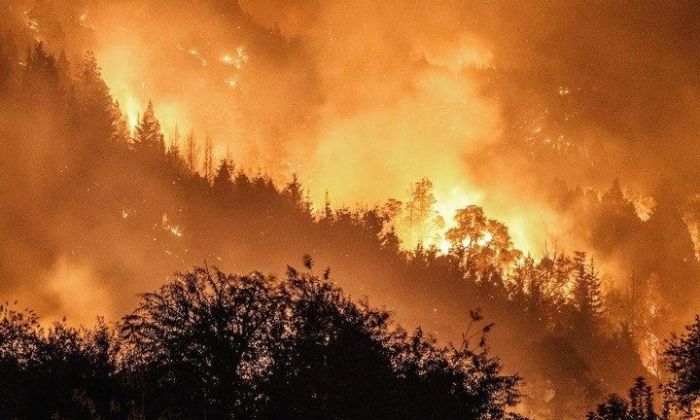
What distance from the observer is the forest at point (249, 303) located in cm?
2516

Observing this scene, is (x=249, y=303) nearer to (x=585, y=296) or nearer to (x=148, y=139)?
(x=148, y=139)

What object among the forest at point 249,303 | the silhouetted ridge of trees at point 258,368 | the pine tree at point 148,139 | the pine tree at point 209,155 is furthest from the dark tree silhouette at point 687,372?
the pine tree at point 209,155

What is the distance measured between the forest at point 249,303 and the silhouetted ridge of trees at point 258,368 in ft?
0.30

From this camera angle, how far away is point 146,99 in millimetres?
162250

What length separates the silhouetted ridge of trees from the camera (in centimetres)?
2369

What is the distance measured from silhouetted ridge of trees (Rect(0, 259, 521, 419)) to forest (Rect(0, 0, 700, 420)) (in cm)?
9

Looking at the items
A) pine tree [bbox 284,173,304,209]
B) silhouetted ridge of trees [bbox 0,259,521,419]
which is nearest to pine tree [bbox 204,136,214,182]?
pine tree [bbox 284,173,304,209]

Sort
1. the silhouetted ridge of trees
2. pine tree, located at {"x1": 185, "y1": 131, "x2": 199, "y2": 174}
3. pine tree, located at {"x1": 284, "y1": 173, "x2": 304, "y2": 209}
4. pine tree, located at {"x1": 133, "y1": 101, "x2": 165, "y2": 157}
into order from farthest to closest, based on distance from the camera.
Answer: pine tree, located at {"x1": 185, "y1": 131, "x2": 199, "y2": 174}, pine tree, located at {"x1": 284, "y1": 173, "x2": 304, "y2": 209}, pine tree, located at {"x1": 133, "y1": 101, "x2": 165, "y2": 157}, the silhouetted ridge of trees

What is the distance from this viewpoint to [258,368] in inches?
1042

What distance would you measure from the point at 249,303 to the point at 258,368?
10.8 feet

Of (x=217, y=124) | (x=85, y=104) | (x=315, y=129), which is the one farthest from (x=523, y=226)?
(x=85, y=104)

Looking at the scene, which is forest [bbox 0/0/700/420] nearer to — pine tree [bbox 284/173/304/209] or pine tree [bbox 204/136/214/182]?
pine tree [bbox 284/173/304/209]

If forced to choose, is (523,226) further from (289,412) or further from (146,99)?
(289,412)

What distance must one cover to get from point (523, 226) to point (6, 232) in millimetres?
152033
